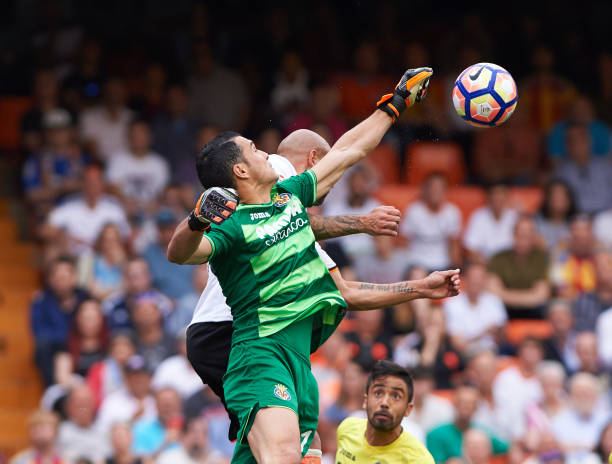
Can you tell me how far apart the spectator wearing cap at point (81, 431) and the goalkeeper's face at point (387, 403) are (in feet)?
14.7

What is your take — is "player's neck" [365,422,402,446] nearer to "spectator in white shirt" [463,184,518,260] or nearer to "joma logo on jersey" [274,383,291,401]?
"joma logo on jersey" [274,383,291,401]

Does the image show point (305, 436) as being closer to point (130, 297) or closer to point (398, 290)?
point (398, 290)

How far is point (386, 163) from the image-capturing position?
14172 mm

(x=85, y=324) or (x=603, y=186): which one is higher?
(x=603, y=186)

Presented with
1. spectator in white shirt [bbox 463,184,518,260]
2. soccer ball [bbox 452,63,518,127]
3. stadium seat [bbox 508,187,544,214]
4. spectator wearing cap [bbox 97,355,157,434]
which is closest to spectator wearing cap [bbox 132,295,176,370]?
spectator wearing cap [bbox 97,355,157,434]

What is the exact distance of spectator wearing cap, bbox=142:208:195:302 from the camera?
12.5m

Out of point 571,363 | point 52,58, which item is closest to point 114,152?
point 52,58

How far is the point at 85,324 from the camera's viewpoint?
11.7 meters

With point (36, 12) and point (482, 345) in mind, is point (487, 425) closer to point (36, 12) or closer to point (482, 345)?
point (482, 345)

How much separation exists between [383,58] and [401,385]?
843 centimetres

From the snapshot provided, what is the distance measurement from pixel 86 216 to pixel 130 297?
124cm

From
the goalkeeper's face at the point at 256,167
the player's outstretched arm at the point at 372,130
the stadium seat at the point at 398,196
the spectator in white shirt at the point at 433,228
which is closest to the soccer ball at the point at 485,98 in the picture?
the player's outstretched arm at the point at 372,130

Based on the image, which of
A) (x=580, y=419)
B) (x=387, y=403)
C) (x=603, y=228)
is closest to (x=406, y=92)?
(x=387, y=403)

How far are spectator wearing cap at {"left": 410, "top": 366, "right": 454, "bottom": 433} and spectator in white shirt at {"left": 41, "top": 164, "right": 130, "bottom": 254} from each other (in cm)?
380
